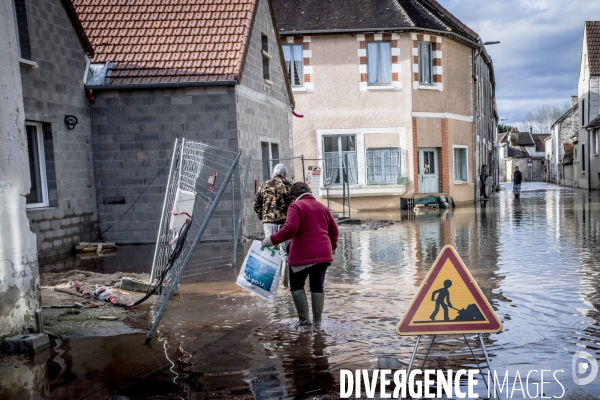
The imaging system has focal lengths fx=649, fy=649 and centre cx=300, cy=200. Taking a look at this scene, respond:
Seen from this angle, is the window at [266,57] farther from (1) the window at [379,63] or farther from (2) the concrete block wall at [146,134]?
(1) the window at [379,63]

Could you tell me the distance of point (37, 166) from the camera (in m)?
13.1

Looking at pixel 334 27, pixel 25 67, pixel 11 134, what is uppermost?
pixel 334 27

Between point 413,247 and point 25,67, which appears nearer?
point 25,67

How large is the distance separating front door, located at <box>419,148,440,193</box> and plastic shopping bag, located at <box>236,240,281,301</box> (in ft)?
66.3

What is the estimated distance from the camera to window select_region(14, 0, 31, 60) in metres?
12.5

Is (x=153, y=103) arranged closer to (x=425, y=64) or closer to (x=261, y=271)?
(x=261, y=271)

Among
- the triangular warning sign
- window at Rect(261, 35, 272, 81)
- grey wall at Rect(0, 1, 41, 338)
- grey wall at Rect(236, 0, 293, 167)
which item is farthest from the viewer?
window at Rect(261, 35, 272, 81)

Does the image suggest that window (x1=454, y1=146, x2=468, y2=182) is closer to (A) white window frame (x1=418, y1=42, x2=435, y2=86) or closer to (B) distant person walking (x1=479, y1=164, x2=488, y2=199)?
(B) distant person walking (x1=479, y1=164, x2=488, y2=199)

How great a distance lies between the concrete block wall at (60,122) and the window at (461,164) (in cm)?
1786

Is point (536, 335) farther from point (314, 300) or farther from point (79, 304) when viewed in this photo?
point (79, 304)

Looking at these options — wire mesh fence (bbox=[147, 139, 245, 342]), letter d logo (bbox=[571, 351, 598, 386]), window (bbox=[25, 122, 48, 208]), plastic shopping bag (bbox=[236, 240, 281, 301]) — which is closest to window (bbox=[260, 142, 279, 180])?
wire mesh fence (bbox=[147, 139, 245, 342])

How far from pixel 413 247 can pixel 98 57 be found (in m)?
8.59

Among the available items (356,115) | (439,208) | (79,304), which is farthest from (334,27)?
(79,304)

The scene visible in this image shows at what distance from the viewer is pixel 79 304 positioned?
8094 millimetres
